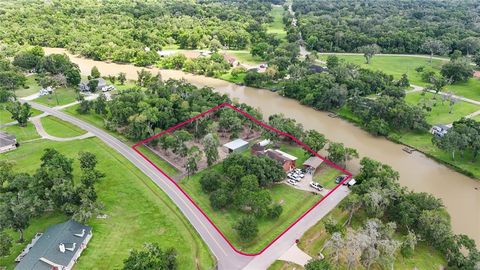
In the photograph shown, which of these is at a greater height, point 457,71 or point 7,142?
point 457,71

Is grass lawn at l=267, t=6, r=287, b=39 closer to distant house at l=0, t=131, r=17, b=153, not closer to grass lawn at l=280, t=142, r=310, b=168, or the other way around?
grass lawn at l=280, t=142, r=310, b=168

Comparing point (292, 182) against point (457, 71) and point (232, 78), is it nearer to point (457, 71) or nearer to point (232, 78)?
point (232, 78)

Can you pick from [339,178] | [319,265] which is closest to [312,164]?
[339,178]

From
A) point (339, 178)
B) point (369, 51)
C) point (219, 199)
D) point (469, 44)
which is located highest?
point (469, 44)

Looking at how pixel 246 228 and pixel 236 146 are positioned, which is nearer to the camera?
pixel 246 228

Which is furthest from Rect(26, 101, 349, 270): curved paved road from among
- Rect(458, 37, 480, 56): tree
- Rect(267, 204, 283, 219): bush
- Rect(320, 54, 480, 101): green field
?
Rect(458, 37, 480, 56): tree

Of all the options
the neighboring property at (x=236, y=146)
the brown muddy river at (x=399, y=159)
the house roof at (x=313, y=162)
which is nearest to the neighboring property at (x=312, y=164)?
the house roof at (x=313, y=162)
